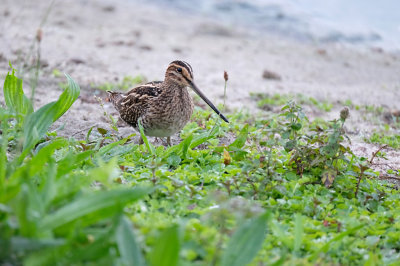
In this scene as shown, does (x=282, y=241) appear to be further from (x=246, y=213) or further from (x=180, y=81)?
(x=180, y=81)

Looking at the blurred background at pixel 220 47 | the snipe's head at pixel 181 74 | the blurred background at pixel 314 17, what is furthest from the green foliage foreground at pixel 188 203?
the blurred background at pixel 314 17

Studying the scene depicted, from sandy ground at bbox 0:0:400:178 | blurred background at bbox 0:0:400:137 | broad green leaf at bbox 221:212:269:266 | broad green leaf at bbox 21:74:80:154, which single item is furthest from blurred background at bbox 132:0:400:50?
broad green leaf at bbox 221:212:269:266

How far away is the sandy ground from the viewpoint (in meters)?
8.38

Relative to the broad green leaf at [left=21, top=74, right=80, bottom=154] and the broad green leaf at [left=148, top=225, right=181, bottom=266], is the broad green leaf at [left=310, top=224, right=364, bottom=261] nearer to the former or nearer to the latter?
the broad green leaf at [left=148, top=225, right=181, bottom=266]

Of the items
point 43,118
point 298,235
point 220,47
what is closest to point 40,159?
point 43,118

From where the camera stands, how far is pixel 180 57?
11.0 m

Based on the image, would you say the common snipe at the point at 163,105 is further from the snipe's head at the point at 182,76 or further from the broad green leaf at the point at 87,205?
the broad green leaf at the point at 87,205

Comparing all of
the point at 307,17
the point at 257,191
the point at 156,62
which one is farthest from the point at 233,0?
the point at 257,191

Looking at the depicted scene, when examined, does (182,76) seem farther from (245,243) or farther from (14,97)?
(245,243)

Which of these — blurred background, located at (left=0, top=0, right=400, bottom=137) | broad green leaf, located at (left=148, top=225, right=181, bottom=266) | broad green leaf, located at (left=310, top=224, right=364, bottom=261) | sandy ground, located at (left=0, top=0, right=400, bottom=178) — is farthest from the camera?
blurred background, located at (left=0, top=0, right=400, bottom=137)

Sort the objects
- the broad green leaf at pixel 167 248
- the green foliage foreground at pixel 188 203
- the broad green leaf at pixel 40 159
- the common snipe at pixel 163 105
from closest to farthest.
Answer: the broad green leaf at pixel 167 248, the green foliage foreground at pixel 188 203, the broad green leaf at pixel 40 159, the common snipe at pixel 163 105

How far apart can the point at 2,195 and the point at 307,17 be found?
46.6 feet

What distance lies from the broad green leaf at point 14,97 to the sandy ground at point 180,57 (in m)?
0.82

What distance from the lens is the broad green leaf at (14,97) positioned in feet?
17.5
